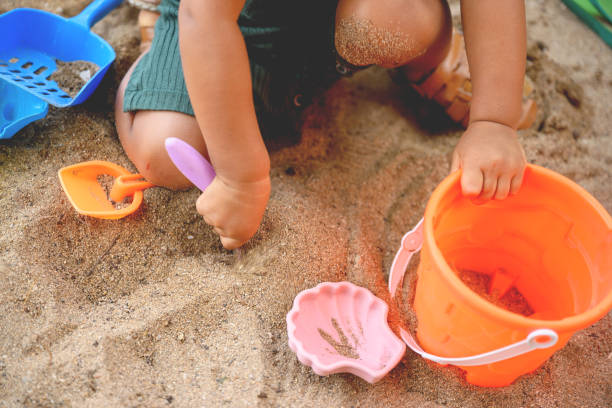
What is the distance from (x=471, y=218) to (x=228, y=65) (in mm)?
550

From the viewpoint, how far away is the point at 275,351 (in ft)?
2.79

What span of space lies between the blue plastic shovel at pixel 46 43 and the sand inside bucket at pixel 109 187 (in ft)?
0.69

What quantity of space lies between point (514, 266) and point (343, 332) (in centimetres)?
40

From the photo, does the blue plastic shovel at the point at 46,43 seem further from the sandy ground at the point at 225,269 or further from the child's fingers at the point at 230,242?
the child's fingers at the point at 230,242

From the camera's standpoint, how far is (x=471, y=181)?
831mm

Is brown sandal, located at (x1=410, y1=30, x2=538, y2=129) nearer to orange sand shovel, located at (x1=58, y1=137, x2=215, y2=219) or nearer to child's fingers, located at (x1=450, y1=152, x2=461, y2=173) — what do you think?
child's fingers, located at (x1=450, y1=152, x2=461, y2=173)

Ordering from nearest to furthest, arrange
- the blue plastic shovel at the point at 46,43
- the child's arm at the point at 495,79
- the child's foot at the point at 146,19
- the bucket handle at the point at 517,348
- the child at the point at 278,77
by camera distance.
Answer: the bucket handle at the point at 517,348 → the child at the point at 278,77 → the child's arm at the point at 495,79 → the blue plastic shovel at the point at 46,43 → the child's foot at the point at 146,19

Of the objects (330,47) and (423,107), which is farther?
(423,107)

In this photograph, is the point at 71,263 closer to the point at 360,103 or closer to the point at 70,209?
the point at 70,209

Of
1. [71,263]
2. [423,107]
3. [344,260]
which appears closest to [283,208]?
[344,260]

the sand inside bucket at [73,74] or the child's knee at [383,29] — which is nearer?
the child's knee at [383,29]

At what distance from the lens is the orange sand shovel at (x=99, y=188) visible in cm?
95

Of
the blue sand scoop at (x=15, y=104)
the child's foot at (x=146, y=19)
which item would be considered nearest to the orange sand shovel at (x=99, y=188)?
the blue sand scoop at (x=15, y=104)

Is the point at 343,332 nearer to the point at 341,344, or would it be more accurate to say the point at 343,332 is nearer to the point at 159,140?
the point at 341,344
